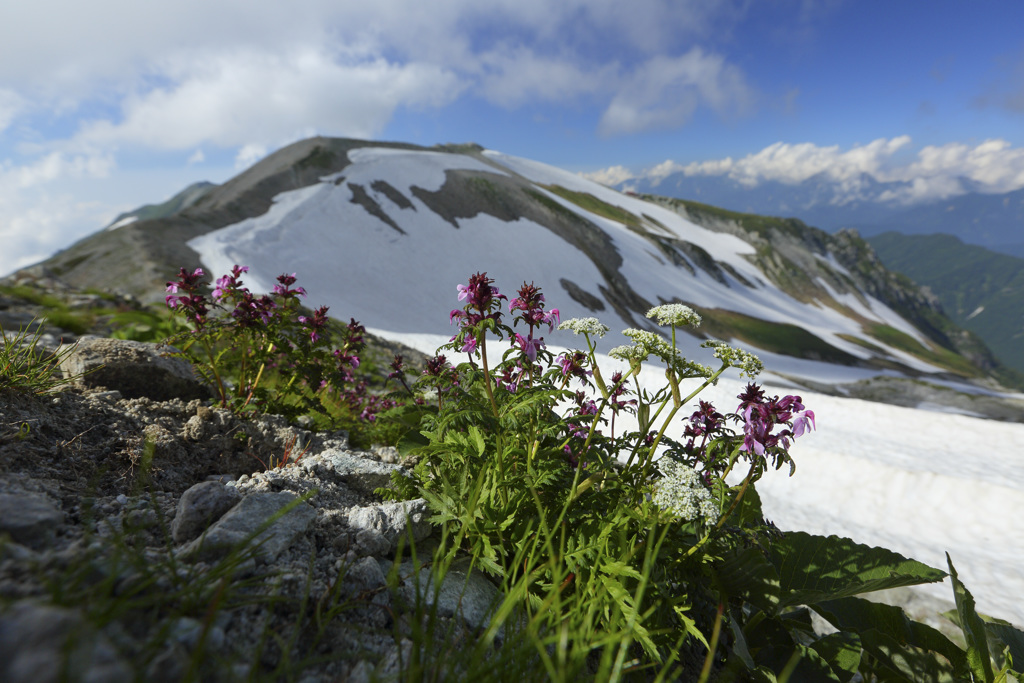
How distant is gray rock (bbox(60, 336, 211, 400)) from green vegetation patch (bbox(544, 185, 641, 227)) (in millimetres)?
68426

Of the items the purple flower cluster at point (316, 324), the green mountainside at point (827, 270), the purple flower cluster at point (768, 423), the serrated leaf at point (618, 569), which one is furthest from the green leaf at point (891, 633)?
the green mountainside at point (827, 270)

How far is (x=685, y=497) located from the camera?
7.57ft

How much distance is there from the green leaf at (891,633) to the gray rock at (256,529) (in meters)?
4.01

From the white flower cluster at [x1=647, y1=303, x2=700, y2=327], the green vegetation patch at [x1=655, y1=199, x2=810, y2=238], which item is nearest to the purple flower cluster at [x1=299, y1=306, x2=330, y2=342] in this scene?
the white flower cluster at [x1=647, y1=303, x2=700, y2=327]

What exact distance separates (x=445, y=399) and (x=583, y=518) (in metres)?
1.64

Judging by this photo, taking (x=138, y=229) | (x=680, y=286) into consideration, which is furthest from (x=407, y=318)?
(x=680, y=286)

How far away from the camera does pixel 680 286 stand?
47250mm

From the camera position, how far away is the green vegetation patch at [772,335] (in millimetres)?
44562

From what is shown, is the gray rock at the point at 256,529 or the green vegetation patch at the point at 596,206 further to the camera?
the green vegetation patch at the point at 596,206

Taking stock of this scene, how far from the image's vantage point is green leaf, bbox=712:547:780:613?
9.25 ft

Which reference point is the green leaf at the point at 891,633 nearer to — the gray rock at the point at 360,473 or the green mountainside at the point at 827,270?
the gray rock at the point at 360,473

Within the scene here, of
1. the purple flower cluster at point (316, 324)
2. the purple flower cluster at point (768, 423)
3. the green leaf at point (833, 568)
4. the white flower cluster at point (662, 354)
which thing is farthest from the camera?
the purple flower cluster at point (316, 324)

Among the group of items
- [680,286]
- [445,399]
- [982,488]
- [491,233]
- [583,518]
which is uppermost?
Result: [491,233]

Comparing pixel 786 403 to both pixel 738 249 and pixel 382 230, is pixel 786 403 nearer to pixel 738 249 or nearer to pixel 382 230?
pixel 382 230
